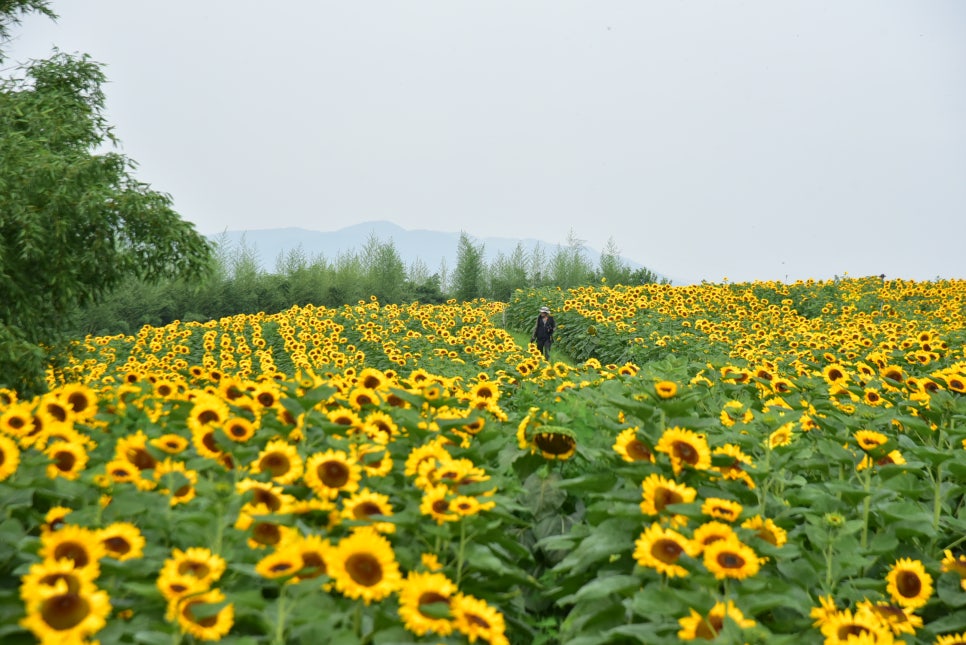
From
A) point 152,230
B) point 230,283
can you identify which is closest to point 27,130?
point 152,230

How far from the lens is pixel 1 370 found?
8.97 metres

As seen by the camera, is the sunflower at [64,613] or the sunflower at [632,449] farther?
the sunflower at [632,449]

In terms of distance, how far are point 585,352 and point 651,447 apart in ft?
52.7

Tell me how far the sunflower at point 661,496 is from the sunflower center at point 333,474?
1132 mm

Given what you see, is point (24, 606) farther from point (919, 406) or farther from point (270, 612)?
point (919, 406)

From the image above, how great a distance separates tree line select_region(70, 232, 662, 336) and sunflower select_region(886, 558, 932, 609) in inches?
982

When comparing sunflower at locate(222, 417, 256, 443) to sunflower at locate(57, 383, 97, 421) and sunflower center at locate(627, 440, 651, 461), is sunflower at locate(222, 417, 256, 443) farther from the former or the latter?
sunflower center at locate(627, 440, 651, 461)

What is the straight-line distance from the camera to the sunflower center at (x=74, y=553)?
2002mm

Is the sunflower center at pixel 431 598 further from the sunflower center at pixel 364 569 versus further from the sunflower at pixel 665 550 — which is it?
the sunflower at pixel 665 550

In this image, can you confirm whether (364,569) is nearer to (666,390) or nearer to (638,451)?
(638,451)

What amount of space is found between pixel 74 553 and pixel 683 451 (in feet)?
7.21

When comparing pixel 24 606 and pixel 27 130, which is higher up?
pixel 27 130

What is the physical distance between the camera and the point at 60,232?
380 inches

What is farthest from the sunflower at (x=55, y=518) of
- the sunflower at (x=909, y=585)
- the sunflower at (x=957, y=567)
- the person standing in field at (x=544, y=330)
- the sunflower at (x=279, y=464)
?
the person standing in field at (x=544, y=330)
